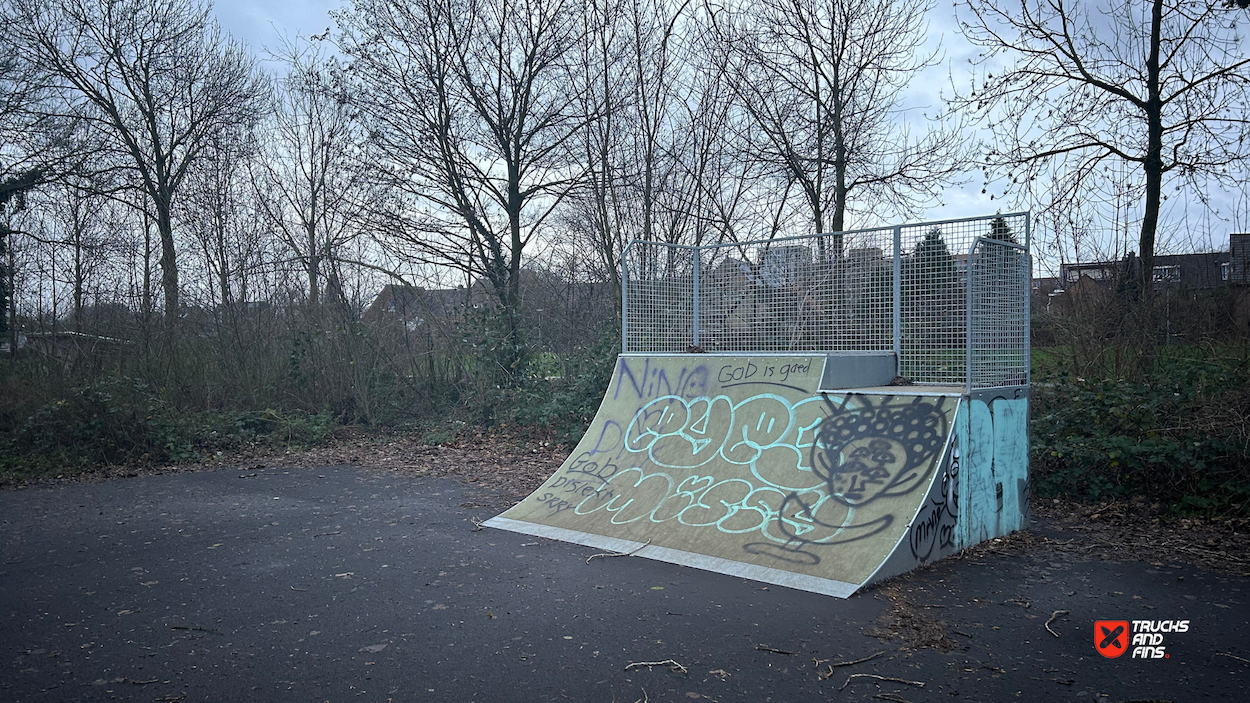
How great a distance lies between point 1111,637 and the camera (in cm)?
389

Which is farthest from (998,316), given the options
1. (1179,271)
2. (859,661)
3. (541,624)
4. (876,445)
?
(1179,271)

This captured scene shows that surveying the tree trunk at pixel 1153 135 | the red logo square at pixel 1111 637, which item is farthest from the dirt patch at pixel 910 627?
the tree trunk at pixel 1153 135

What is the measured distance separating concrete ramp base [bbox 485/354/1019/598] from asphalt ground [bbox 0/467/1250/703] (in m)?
0.28

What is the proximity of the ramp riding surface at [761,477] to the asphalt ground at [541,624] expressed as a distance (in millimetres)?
294

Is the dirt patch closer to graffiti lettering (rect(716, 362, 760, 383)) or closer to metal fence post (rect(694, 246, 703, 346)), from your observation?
graffiti lettering (rect(716, 362, 760, 383))

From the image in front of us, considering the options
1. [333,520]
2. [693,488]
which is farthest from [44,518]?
[693,488]

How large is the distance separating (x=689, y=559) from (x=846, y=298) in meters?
3.26

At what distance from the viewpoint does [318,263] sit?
1397 cm

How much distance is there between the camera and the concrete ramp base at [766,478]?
17.0 feet

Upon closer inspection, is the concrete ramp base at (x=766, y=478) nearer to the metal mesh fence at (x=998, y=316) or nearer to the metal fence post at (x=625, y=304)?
the metal mesh fence at (x=998, y=316)

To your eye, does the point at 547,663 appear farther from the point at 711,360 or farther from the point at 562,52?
the point at 562,52

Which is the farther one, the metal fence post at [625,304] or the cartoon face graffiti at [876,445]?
the metal fence post at [625,304]

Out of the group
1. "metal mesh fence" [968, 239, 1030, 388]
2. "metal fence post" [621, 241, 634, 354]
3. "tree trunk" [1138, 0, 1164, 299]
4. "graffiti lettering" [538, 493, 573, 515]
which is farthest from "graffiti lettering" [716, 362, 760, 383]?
"tree trunk" [1138, 0, 1164, 299]

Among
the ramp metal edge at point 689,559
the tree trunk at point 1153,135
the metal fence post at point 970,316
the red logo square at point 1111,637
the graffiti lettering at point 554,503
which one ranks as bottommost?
the red logo square at point 1111,637
